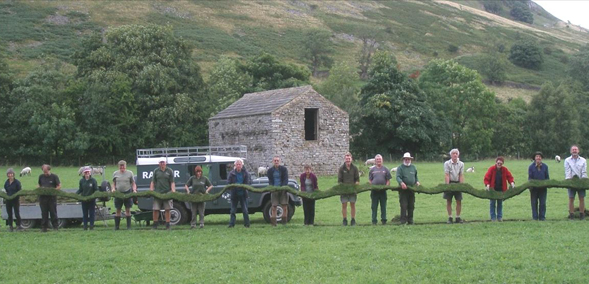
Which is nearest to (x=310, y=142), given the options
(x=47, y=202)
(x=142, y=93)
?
(x=142, y=93)

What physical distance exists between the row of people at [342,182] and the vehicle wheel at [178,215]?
1099 mm

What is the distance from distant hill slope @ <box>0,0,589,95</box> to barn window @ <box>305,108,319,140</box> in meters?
45.1

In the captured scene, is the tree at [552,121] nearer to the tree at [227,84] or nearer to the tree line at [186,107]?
the tree line at [186,107]

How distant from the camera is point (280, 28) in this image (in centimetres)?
13150

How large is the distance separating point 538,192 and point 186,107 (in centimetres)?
4215

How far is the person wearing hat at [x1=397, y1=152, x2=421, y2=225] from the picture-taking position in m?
17.4

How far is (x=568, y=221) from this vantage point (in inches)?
674

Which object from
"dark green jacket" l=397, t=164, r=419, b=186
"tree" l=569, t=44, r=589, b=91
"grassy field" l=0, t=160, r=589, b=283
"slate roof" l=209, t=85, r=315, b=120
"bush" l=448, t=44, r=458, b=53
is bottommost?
"grassy field" l=0, t=160, r=589, b=283

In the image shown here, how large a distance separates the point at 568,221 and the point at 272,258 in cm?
804

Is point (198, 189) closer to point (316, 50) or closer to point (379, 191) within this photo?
point (379, 191)

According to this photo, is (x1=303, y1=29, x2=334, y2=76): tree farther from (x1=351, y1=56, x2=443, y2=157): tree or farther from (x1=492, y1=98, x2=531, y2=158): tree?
(x1=351, y1=56, x2=443, y2=157): tree

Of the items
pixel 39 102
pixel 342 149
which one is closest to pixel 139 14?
pixel 39 102

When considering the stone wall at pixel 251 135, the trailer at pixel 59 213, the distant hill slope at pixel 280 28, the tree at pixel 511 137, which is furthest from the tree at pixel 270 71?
the trailer at pixel 59 213

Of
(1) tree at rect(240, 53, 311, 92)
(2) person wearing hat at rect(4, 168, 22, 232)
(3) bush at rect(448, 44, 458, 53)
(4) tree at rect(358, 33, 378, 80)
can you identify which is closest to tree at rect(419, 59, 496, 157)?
(1) tree at rect(240, 53, 311, 92)
